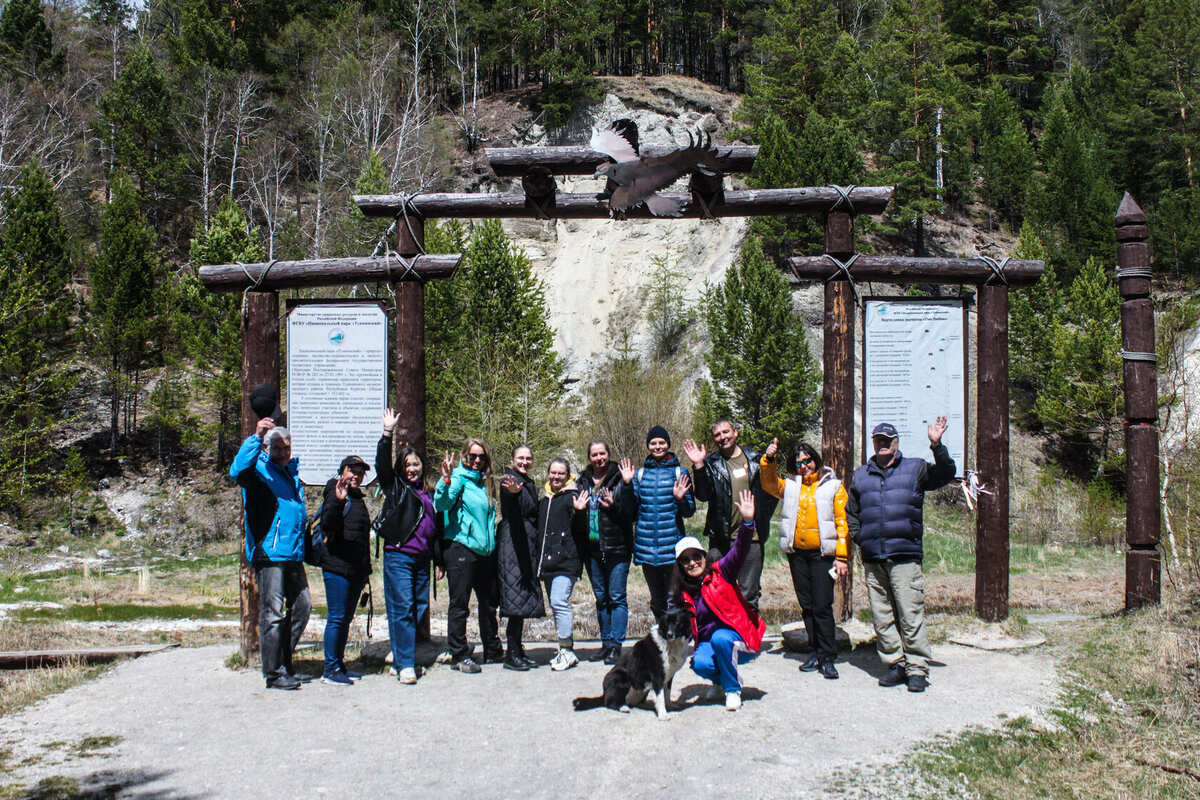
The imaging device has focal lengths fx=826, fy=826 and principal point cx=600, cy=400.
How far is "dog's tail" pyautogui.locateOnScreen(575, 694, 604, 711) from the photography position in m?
5.43

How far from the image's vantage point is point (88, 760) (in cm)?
468

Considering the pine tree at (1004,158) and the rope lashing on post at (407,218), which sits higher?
the pine tree at (1004,158)

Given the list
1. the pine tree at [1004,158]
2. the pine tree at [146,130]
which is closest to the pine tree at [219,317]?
the pine tree at [146,130]

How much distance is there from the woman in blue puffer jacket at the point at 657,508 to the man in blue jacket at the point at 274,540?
2.51 meters

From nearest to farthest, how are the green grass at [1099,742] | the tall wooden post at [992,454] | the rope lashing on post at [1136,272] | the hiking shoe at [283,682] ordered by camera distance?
1. the green grass at [1099,742]
2. the hiking shoe at [283,682]
3. the tall wooden post at [992,454]
4. the rope lashing on post at [1136,272]

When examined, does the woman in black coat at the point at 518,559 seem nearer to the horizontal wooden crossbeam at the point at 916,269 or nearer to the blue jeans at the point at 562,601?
the blue jeans at the point at 562,601

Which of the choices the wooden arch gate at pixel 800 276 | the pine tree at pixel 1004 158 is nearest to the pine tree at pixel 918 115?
the pine tree at pixel 1004 158

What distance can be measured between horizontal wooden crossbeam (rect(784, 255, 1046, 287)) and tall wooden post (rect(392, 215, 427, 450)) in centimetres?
340

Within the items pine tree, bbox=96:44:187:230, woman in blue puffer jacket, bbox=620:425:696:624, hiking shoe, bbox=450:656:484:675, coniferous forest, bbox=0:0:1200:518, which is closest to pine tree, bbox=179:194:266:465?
coniferous forest, bbox=0:0:1200:518

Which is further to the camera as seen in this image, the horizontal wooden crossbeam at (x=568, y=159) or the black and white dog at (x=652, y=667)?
the horizontal wooden crossbeam at (x=568, y=159)

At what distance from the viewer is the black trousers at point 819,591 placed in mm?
6258

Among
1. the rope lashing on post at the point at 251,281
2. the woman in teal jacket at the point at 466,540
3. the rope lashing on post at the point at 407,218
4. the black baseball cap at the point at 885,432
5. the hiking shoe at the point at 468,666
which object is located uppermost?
the rope lashing on post at the point at 407,218

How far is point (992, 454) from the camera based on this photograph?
7.53m

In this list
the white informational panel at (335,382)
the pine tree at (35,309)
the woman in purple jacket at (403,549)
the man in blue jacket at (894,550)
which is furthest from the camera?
the pine tree at (35,309)
